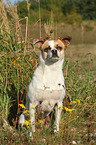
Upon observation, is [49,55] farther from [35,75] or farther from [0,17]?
[0,17]

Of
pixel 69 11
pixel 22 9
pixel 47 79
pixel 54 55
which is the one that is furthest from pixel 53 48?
pixel 69 11

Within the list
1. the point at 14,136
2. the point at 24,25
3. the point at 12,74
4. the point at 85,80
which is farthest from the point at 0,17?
the point at 14,136

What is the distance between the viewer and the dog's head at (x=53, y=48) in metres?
2.71

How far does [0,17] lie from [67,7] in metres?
32.4

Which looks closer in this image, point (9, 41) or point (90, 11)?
point (9, 41)

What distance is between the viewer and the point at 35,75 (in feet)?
9.38

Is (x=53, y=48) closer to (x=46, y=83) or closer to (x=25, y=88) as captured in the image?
(x=46, y=83)

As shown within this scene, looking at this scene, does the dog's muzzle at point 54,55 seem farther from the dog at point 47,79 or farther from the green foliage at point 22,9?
the green foliage at point 22,9

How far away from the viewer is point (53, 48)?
2783mm

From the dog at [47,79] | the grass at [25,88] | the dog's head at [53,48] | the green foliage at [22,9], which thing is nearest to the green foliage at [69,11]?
the green foliage at [22,9]

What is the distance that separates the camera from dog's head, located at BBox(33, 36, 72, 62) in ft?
8.88

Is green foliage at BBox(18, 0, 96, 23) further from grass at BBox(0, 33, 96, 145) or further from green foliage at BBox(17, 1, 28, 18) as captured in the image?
grass at BBox(0, 33, 96, 145)

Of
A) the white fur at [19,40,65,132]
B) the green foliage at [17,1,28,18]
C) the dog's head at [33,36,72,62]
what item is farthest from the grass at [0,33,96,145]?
the green foliage at [17,1,28,18]

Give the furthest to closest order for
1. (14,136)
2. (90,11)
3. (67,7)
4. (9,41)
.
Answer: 1. (90,11)
2. (67,7)
3. (9,41)
4. (14,136)
